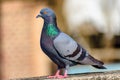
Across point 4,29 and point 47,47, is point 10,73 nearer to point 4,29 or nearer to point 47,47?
point 4,29

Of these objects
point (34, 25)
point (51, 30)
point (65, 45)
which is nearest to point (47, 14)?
point (51, 30)

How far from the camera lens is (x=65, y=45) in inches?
193

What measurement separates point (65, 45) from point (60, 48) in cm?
4

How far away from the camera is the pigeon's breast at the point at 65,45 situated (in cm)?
490

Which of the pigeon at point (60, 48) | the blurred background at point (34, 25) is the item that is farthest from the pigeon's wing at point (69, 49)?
the blurred background at point (34, 25)

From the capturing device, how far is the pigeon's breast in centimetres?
490

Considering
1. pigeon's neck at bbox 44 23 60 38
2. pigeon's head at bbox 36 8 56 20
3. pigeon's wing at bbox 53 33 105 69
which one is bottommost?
pigeon's wing at bbox 53 33 105 69

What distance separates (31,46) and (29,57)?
209 millimetres

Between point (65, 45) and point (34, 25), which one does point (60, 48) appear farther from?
point (34, 25)

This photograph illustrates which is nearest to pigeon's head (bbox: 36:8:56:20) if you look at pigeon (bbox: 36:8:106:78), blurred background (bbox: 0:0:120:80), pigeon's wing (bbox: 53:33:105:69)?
pigeon (bbox: 36:8:106:78)

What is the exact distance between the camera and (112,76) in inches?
191

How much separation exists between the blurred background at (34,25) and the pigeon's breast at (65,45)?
710cm

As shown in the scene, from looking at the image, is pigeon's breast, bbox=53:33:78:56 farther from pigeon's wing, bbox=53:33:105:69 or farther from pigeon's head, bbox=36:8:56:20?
pigeon's head, bbox=36:8:56:20

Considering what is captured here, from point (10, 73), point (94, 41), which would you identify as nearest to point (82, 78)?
point (10, 73)
